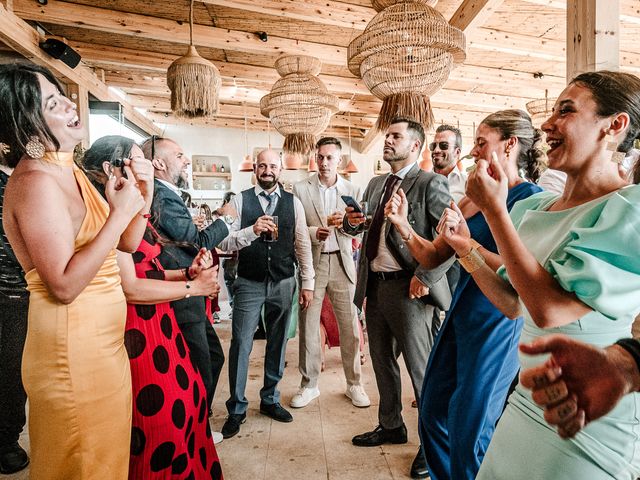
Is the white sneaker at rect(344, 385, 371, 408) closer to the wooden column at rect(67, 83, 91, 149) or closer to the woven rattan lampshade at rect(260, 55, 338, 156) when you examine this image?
the woven rattan lampshade at rect(260, 55, 338, 156)

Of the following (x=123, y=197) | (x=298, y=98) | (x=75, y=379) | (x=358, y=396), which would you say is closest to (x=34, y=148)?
(x=123, y=197)

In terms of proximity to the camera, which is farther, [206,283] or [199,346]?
[199,346]

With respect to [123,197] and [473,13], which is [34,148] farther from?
[473,13]

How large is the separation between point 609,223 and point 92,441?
1.48 metres

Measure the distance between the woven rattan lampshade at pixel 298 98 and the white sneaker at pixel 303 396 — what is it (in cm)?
250

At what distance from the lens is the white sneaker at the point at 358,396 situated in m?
2.99

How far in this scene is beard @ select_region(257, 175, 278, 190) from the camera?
2.96 metres

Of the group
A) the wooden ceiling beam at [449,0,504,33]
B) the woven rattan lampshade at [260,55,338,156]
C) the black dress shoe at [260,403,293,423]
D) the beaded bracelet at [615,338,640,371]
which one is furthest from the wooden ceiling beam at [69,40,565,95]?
the beaded bracelet at [615,338,640,371]

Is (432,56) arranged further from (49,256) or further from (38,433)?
(38,433)

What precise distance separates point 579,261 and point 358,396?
245 centimetres

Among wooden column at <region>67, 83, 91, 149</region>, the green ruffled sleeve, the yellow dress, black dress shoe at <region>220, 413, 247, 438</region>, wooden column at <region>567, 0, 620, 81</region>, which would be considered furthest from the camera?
wooden column at <region>67, 83, 91, 149</region>

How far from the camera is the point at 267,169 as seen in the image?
2.95 meters

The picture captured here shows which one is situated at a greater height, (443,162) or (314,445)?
(443,162)

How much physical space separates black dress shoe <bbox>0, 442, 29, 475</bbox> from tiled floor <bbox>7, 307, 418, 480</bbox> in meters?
0.05
